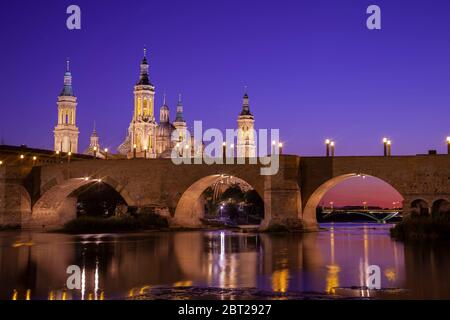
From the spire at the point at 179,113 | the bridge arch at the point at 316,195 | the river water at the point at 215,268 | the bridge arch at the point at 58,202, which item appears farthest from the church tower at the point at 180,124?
the river water at the point at 215,268

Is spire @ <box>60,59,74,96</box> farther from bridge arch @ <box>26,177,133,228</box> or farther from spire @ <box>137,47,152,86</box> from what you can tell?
bridge arch @ <box>26,177,133,228</box>

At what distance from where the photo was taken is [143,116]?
→ 12150 centimetres

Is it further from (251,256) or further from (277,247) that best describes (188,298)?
(277,247)

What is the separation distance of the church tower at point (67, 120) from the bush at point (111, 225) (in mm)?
76631

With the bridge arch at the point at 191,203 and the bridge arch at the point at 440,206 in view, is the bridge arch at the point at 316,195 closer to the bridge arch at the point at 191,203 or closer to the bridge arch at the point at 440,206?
the bridge arch at the point at 191,203

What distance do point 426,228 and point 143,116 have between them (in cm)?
9310

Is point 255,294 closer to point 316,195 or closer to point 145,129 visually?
point 316,195

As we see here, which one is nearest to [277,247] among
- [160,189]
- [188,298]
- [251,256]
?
[251,256]

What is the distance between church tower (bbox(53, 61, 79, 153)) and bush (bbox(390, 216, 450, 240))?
310 feet

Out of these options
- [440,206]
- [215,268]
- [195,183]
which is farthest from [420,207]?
[215,268]

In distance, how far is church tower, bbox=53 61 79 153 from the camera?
394 feet

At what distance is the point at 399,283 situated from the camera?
16.1m
